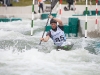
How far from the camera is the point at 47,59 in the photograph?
7922mm

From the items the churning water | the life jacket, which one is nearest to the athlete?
the life jacket

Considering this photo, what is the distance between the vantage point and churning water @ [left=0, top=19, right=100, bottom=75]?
6.84 metres

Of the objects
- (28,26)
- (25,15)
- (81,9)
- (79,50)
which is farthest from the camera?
(81,9)

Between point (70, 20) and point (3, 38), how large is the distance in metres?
2.56

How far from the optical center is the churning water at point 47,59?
6844 millimetres

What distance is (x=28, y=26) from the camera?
51.6 ft

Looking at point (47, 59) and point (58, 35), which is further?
point (58, 35)

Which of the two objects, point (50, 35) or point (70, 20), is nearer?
point (50, 35)

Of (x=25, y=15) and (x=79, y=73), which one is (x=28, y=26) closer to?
(x=25, y=15)

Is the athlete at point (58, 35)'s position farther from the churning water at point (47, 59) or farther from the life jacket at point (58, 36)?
the churning water at point (47, 59)

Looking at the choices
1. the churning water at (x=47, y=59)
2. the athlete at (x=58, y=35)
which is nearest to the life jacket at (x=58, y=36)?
the athlete at (x=58, y=35)

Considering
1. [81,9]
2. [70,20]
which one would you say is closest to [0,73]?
[70,20]

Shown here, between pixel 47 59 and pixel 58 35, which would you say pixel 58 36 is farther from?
pixel 47 59

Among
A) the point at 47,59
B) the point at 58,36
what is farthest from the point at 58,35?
the point at 47,59
